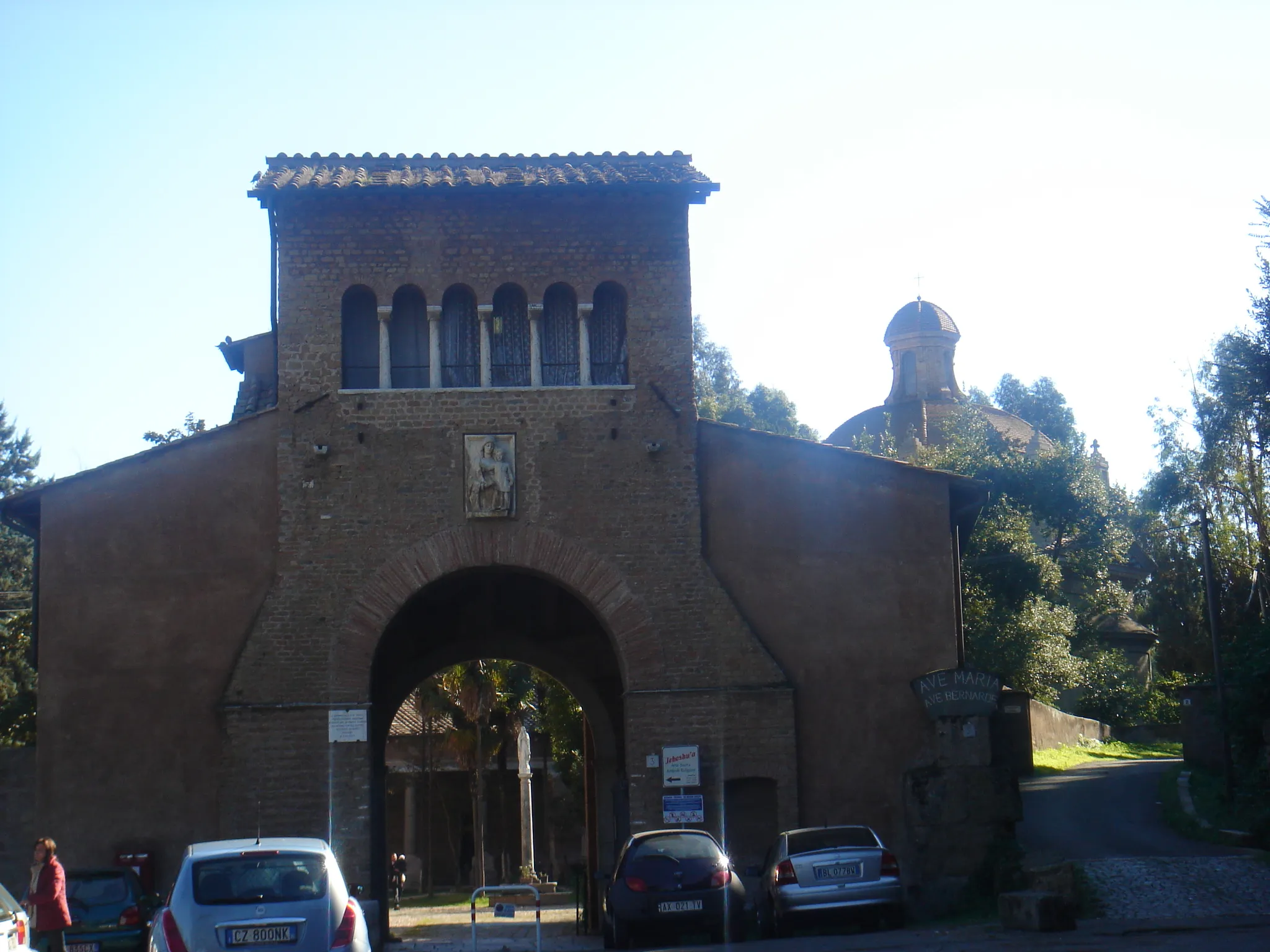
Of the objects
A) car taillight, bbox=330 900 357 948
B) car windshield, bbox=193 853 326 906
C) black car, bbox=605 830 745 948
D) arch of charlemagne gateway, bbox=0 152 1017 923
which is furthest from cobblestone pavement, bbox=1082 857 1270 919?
car windshield, bbox=193 853 326 906

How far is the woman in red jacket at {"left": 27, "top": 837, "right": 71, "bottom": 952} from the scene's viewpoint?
12672 mm

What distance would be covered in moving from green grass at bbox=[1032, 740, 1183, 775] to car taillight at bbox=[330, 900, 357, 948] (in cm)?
2583

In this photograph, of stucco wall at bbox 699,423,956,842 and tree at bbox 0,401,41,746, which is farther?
tree at bbox 0,401,41,746

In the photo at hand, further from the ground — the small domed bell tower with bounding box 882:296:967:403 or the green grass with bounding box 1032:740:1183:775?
the small domed bell tower with bounding box 882:296:967:403

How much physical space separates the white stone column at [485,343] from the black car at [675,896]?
22.5ft

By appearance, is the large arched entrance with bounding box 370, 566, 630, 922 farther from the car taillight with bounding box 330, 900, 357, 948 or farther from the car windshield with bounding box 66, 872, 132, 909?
the car taillight with bounding box 330, 900, 357, 948

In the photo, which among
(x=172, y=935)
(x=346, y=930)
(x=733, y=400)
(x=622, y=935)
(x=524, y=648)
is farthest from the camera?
(x=733, y=400)

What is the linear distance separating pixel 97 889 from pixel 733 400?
4242 centimetres

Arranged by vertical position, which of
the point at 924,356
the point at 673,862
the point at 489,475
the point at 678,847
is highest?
the point at 924,356

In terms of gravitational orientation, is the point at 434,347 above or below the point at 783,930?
above

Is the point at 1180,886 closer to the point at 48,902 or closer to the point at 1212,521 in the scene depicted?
the point at 48,902

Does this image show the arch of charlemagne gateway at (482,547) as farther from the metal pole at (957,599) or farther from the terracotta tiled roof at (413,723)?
the terracotta tiled roof at (413,723)

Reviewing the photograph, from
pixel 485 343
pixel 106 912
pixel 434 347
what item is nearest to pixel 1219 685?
pixel 485 343

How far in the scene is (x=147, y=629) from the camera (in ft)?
59.0
